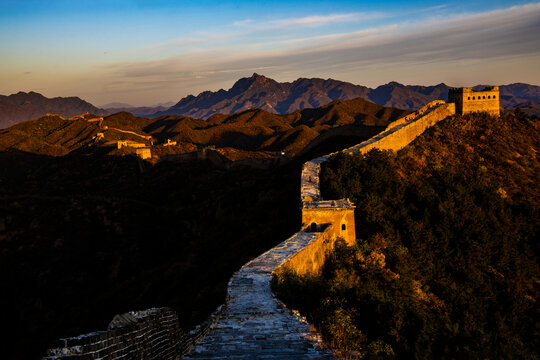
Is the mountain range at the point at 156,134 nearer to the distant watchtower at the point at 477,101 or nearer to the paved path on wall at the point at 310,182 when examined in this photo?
the distant watchtower at the point at 477,101

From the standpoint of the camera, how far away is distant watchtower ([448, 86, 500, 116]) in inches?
1729

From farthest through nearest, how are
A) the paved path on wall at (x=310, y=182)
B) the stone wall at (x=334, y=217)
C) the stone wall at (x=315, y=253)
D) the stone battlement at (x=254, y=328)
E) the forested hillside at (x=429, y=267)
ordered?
the paved path on wall at (x=310, y=182)
the stone wall at (x=334, y=217)
the stone wall at (x=315, y=253)
the forested hillside at (x=429, y=267)
the stone battlement at (x=254, y=328)

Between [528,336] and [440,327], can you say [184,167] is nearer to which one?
[528,336]

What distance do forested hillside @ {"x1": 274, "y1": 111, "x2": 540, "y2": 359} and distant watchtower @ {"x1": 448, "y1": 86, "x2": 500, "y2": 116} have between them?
9.96 meters

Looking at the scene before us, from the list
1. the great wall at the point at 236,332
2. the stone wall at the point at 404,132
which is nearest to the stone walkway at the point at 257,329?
the great wall at the point at 236,332

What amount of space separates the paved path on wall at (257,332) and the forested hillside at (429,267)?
44 cm

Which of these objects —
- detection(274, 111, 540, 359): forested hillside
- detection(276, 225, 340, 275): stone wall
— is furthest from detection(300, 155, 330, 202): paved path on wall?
detection(276, 225, 340, 275): stone wall

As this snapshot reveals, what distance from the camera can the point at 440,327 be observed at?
7.86 m

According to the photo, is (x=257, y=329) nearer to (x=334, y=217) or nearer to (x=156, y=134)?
(x=334, y=217)

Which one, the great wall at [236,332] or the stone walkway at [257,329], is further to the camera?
the stone walkway at [257,329]

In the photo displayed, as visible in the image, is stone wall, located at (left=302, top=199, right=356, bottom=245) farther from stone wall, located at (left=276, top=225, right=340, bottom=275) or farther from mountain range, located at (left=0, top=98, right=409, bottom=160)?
mountain range, located at (left=0, top=98, right=409, bottom=160)

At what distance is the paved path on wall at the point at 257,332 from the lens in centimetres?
644

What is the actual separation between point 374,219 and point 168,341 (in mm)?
14519

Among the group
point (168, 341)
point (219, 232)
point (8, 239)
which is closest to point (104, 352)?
point (168, 341)
